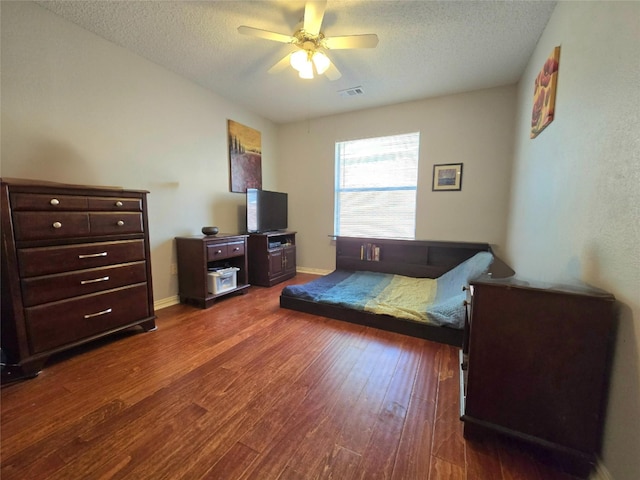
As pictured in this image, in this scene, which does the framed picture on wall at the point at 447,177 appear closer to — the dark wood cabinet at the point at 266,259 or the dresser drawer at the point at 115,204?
the dark wood cabinet at the point at 266,259

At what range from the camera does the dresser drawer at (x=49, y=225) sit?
154 centimetres

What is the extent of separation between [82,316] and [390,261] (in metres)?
3.44

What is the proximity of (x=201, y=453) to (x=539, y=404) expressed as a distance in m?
A: 1.45

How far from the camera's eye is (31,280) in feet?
5.19

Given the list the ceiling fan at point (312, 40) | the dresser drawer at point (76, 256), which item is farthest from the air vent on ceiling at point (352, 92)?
the dresser drawer at point (76, 256)

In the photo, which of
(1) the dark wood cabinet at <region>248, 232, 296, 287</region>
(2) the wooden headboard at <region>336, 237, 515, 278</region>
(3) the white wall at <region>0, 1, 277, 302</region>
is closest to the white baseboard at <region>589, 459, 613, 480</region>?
(2) the wooden headboard at <region>336, 237, 515, 278</region>

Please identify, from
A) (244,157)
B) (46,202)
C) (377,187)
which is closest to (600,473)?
(46,202)

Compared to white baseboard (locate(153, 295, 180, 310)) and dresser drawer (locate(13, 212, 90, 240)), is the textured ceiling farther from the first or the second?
white baseboard (locate(153, 295, 180, 310))

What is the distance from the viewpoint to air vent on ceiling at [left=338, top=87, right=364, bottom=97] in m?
3.19

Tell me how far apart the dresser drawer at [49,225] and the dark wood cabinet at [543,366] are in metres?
2.49

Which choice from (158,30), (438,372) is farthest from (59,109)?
(438,372)

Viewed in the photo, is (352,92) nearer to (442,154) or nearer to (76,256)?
(442,154)

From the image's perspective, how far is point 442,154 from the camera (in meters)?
3.48

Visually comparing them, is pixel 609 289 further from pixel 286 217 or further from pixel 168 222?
pixel 286 217
